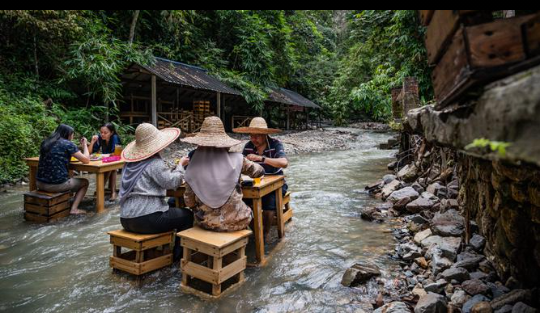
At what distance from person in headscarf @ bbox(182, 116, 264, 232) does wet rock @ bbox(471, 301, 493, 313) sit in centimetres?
212

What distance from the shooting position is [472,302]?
2619mm

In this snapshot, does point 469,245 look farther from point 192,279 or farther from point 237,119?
point 237,119

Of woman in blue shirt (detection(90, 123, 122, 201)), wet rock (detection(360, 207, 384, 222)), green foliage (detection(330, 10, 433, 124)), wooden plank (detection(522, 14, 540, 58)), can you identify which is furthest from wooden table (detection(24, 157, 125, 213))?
green foliage (detection(330, 10, 433, 124))

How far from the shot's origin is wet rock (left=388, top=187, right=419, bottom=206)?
588 cm

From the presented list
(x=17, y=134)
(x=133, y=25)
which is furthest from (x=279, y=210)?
(x=133, y=25)

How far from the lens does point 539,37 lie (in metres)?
1.23

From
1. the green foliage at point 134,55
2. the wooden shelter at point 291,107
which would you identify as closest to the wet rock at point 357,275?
the green foliage at point 134,55

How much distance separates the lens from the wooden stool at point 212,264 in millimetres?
3076

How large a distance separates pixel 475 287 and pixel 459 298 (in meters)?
0.18

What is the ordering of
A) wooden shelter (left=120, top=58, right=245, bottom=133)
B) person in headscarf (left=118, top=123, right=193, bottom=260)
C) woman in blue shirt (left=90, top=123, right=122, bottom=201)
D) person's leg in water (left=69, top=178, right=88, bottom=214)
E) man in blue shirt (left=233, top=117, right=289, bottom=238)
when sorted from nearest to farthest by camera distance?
1. person in headscarf (left=118, top=123, right=193, bottom=260)
2. man in blue shirt (left=233, top=117, right=289, bottom=238)
3. person's leg in water (left=69, top=178, right=88, bottom=214)
4. woman in blue shirt (left=90, top=123, right=122, bottom=201)
5. wooden shelter (left=120, top=58, right=245, bottom=133)

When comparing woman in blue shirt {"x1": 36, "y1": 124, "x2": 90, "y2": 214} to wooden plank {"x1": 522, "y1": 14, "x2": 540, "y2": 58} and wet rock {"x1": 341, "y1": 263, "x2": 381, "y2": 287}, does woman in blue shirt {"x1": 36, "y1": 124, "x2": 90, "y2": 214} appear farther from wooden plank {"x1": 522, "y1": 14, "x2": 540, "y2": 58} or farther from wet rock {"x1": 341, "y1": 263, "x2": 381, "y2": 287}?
wooden plank {"x1": 522, "y1": 14, "x2": 540, "y2": 58}

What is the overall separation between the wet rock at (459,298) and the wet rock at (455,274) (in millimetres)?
221

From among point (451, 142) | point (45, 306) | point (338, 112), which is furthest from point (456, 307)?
point (338, 112)

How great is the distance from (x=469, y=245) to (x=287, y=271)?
202 centimetres
